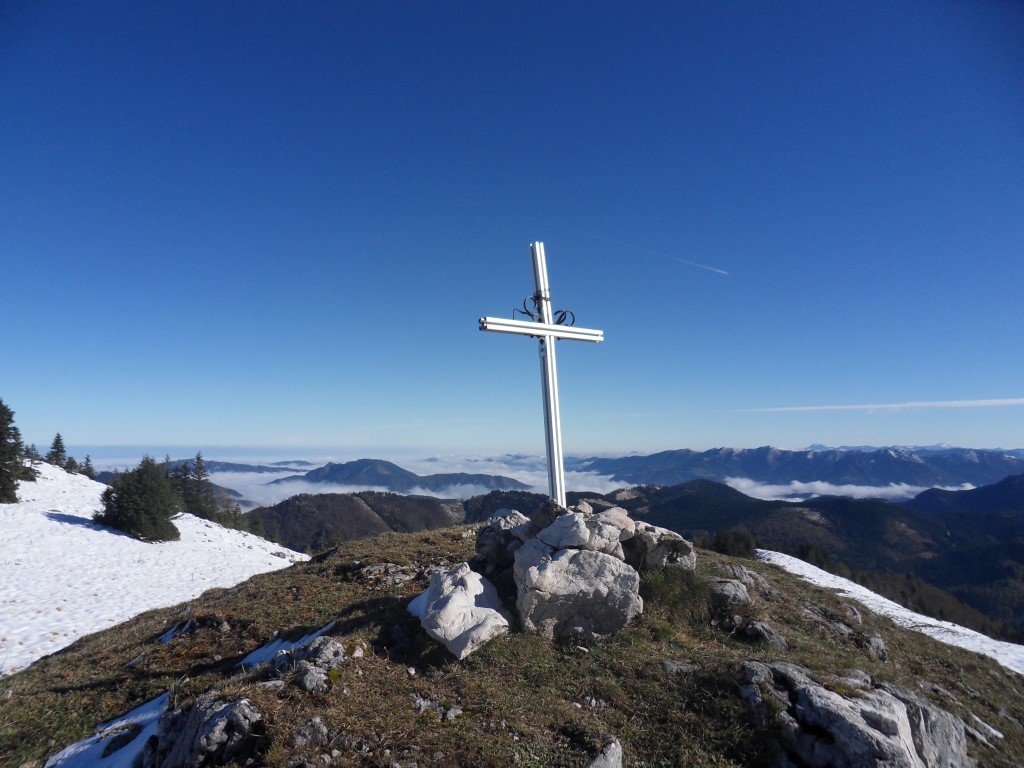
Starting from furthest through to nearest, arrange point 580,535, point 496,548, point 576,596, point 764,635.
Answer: point 496,548 → point 580,535 → point 764,635 → point 576,596

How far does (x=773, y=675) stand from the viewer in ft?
24.0

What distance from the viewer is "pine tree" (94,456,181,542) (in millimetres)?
36456

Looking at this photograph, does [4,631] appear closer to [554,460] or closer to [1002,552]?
[554,460]

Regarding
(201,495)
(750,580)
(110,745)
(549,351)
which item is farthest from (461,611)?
(201,495)

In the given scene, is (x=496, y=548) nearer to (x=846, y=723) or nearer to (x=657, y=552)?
(x=657, y=552)

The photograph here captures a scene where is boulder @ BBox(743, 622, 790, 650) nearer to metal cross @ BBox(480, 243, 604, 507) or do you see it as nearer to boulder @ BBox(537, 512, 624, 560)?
boulder @ BBox(537, 512, 624, 560)

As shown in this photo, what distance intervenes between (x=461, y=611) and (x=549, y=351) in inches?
286

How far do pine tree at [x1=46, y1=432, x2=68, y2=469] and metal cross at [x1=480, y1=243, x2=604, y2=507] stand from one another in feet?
260

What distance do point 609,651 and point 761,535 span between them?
216 meters

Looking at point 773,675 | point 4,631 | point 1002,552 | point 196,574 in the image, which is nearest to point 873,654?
point 773,675

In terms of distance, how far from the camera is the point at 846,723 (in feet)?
20.0

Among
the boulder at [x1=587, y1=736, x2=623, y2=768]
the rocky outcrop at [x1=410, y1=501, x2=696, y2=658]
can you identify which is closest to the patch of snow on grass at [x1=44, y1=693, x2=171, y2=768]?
the rocky outcrop at [x1=410, y1=501, x2=696, y2=658]

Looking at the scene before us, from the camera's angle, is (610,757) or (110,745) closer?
(610,757)

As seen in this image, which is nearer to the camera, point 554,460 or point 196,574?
point 554,460
